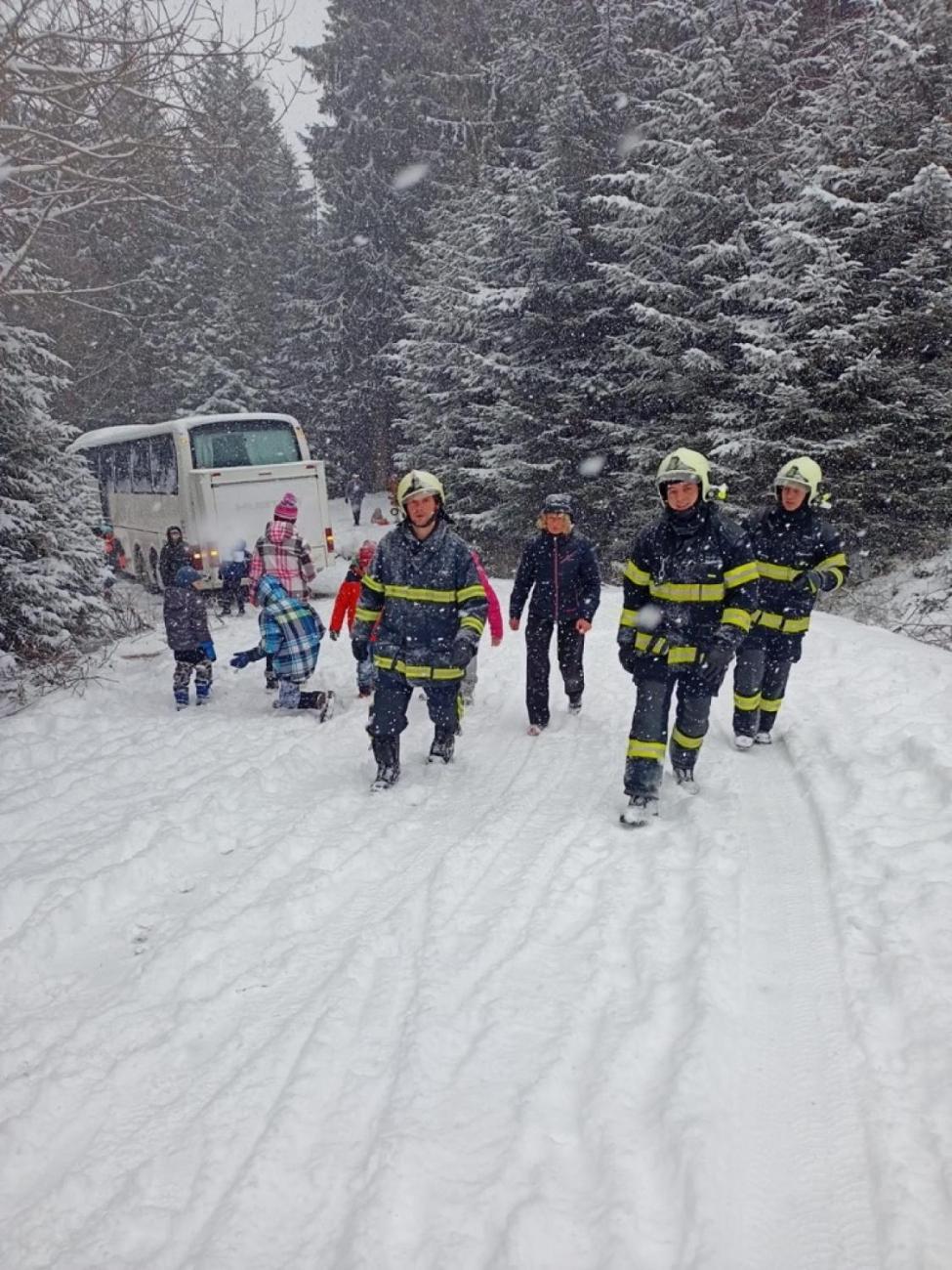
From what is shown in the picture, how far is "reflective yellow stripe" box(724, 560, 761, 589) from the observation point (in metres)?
4.76

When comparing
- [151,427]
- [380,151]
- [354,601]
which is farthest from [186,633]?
[380,151]

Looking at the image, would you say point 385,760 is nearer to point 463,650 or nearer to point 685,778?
point 463,650

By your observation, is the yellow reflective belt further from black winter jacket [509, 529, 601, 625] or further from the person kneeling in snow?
the person kneeling in snow

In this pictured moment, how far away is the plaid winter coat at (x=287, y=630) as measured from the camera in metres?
7.56

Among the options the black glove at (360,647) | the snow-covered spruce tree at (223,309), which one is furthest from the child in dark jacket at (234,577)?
the snow-covered spruce tree at (223,309)

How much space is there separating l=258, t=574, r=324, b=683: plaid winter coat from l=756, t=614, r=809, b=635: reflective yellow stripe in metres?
4.04

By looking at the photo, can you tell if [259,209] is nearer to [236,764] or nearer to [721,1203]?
[236,764]

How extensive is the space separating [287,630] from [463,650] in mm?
2912

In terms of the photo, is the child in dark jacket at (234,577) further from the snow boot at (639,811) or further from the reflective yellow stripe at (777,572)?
the snow boot at (639,811)

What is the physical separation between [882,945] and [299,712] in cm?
587

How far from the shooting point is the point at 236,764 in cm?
632

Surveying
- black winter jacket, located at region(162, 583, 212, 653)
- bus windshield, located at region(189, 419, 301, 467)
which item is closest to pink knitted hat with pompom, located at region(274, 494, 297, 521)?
black winter jacket, located at region(162, 583, 212, 653)

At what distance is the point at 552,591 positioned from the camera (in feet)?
22.3

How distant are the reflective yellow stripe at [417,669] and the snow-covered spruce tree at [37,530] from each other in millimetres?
6365
